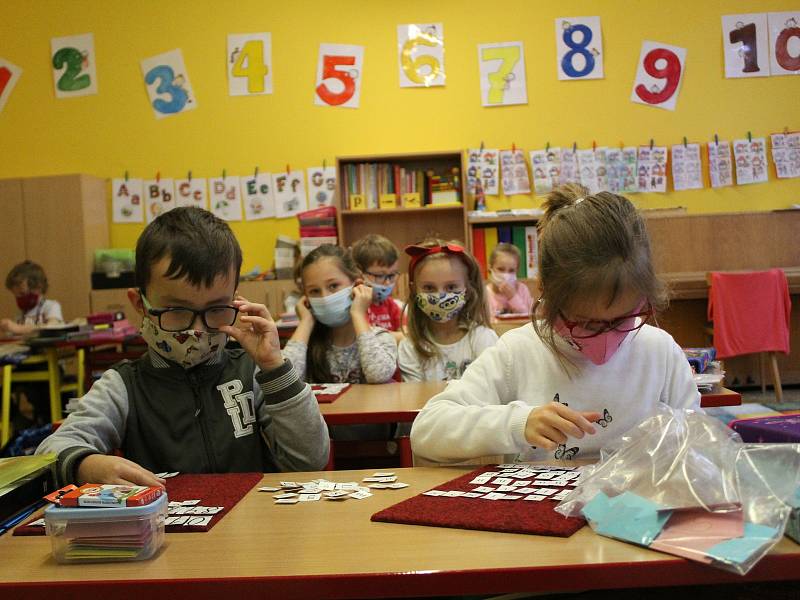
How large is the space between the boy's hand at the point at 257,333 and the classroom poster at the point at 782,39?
5.95 meters

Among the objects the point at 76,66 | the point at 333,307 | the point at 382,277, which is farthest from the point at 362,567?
the point at 76,66

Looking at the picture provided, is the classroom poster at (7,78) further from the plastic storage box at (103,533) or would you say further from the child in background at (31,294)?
the plastic storage box at (103,533)

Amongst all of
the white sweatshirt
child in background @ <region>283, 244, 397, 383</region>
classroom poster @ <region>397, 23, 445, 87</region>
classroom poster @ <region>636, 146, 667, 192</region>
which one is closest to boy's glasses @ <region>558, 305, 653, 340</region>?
the white sweatshirt

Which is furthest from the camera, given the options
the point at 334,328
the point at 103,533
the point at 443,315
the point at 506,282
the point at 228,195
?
the point at 228,195

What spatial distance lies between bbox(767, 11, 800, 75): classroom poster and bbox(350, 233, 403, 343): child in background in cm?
412

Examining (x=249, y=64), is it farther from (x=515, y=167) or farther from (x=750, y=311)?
(x=750, y=311)

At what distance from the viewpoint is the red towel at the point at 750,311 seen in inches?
202

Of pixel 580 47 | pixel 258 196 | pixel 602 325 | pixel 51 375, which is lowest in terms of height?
pixel 51 375

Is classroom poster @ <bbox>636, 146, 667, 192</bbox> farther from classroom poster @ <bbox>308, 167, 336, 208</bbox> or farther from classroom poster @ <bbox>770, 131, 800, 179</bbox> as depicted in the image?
classroom poster @ <bbox>308, 167, 336, 208</bbox>

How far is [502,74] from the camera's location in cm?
633

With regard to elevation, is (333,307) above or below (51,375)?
above

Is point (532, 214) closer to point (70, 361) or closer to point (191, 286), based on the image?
point (70, 361)

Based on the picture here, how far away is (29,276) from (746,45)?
574cm

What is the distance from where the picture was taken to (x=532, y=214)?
585 centimetres
